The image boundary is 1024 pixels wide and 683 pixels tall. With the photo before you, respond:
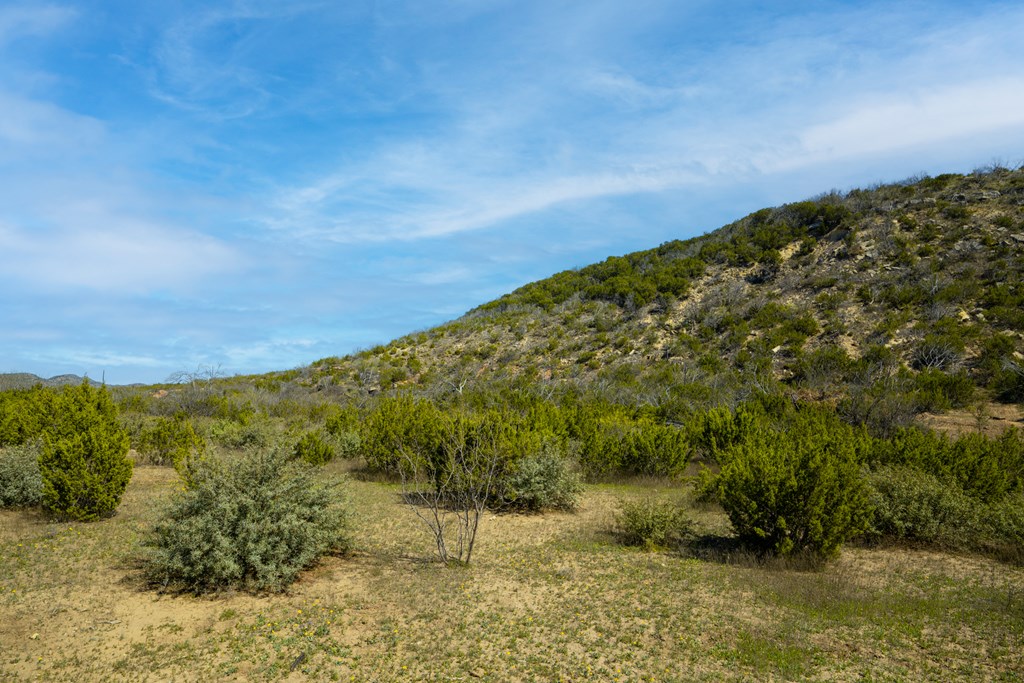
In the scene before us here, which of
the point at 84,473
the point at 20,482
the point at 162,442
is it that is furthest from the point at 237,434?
the point at 84,473

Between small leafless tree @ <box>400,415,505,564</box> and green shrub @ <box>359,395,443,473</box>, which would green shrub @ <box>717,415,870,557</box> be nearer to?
small leafless tree @ <box>400,415,505,564</box>

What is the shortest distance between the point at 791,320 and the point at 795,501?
2663 cm

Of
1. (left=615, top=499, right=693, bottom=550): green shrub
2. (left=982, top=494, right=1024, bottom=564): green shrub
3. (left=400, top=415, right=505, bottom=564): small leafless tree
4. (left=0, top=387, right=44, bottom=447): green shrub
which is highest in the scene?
(left=0, top=387, right=44, bottom=447): green shrub

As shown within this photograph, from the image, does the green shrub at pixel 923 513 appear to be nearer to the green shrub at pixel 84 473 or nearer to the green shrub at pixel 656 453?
the green shrub at pixel 656 453

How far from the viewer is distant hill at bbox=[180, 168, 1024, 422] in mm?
27641

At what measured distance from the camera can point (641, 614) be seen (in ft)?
26.1

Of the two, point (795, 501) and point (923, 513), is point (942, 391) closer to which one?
point (923, 513)

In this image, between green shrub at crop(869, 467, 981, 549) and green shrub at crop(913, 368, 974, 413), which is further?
green shrub at crop(913, 368, 974, 413)

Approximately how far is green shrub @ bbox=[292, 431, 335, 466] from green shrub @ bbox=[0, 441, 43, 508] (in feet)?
23.4

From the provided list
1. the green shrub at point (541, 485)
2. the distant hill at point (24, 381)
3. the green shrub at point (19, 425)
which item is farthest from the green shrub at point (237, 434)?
the distant hill at point (24, 381)

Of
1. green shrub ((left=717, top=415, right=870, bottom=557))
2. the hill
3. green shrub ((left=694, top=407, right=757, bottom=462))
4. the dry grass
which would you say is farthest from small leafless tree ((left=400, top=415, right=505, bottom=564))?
the hill

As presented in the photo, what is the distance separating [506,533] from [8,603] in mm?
7622

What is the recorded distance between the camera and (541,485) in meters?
14.2

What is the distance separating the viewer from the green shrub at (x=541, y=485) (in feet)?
46.7
